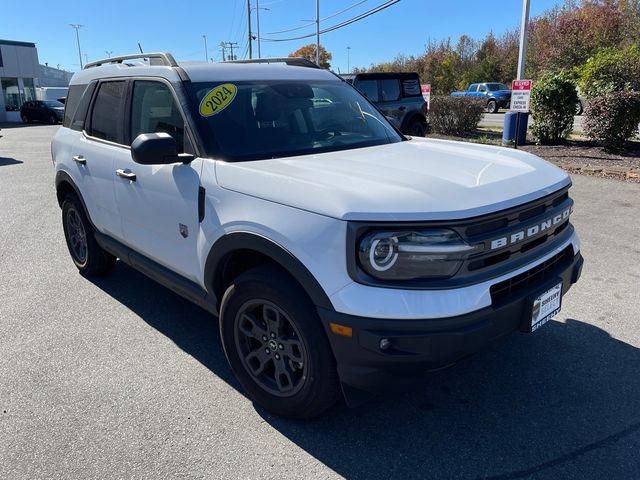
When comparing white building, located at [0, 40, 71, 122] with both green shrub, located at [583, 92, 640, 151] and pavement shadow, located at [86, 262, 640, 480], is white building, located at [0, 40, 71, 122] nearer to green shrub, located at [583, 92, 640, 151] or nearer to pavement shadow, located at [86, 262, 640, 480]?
green shrub, located at [583, 92, 640, 151]

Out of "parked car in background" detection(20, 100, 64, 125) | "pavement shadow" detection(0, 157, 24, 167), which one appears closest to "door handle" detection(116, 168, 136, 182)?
"pavement shadow" detection(0, 157, 24, 167)

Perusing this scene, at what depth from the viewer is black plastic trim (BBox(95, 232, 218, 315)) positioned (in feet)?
10.8

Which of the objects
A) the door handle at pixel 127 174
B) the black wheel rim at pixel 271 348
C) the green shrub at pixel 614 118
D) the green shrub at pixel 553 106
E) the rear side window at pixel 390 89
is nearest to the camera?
the black wheel rim at pixel 271 348

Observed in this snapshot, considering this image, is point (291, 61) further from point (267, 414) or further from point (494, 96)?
point (494, 96)

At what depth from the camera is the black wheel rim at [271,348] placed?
9.05 ft

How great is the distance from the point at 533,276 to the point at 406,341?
0.91 meters

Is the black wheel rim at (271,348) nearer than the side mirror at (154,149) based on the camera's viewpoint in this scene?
Yes

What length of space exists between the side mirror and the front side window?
23cm

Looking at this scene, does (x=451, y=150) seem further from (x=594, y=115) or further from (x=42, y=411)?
(x=594, y=115)

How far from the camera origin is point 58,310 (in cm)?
440

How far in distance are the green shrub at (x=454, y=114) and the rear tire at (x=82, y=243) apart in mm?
13005

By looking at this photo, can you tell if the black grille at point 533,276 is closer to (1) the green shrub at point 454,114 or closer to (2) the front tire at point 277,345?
(2) the front tire at point 277,345

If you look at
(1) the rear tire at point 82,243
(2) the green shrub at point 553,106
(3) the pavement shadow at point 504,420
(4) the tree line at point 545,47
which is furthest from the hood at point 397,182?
(4) the tree line at point 545,47

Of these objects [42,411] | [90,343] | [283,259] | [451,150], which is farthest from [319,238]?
[90,343]
